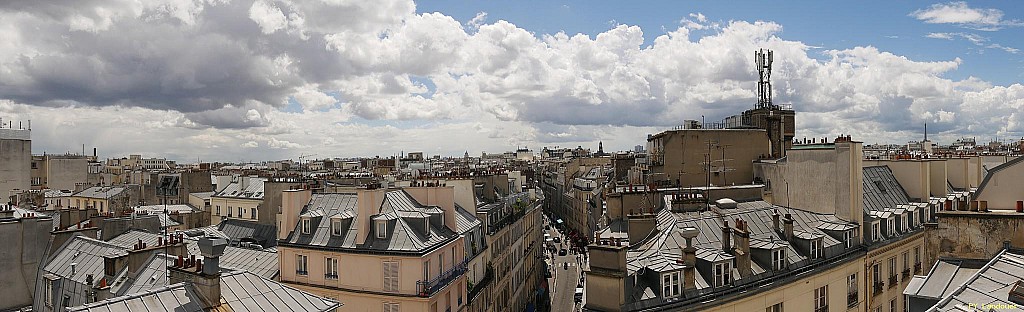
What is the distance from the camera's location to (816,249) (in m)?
24.2

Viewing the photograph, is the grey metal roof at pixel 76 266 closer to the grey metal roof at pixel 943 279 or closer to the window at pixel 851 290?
the grey metal roof at pixel 943 279

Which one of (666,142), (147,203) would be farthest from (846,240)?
(147,203)

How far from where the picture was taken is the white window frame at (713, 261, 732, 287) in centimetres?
2023

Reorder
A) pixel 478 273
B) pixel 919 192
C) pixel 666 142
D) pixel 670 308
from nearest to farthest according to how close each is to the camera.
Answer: pixel 670 308 < pixel 919 192 < pixel 478 273 < pixel 666 142

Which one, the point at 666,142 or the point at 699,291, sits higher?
the point at 666,142

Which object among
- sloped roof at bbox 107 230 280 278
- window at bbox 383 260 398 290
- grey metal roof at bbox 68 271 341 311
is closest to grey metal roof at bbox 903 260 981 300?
grey metal roof at bbox 68 271 341 311

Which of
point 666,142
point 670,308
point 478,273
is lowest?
point 478,273

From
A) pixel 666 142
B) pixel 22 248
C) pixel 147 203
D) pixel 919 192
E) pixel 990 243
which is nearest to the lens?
pixel 990 243

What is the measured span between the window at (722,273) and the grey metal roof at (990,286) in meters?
7.78

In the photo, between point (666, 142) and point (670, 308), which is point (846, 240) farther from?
point (666, 142)

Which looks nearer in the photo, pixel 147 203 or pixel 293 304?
pixel 293 304

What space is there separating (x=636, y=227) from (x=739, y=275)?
4.61 metres

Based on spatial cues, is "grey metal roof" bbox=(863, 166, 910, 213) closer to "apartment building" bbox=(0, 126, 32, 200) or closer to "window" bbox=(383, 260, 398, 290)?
"window" bbox=(383, 260, 398, 290)

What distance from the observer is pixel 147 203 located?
65125 millimetres
